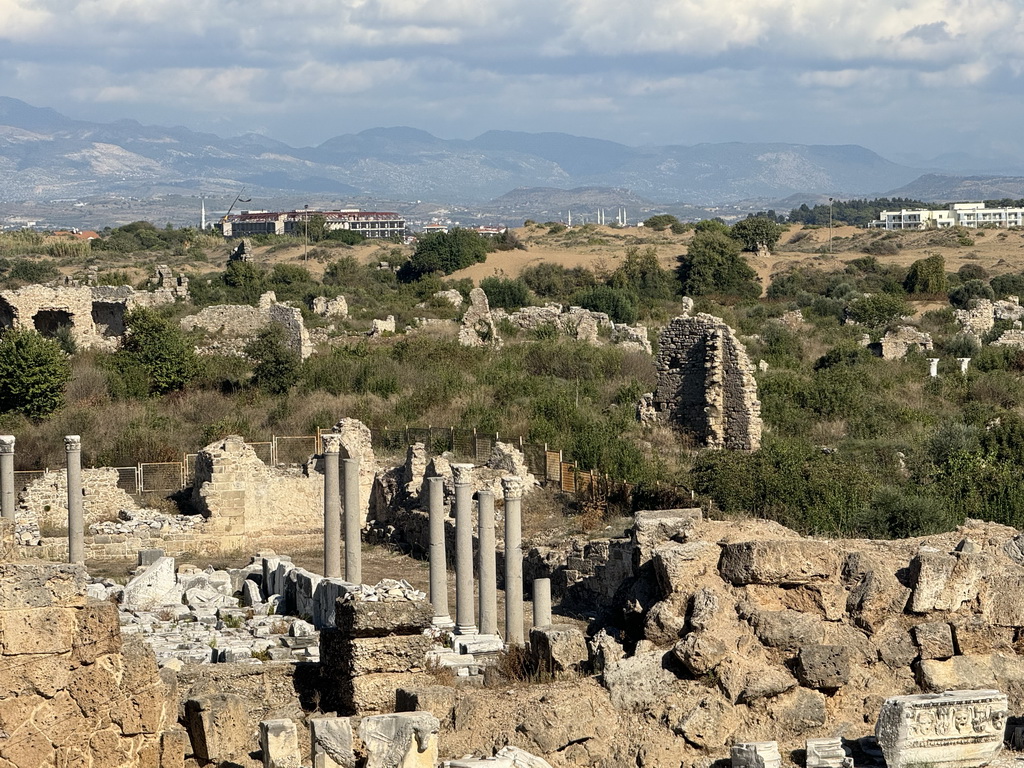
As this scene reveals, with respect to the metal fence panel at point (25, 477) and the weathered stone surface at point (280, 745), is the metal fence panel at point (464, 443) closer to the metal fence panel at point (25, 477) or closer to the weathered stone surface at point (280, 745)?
the metal fence panel at point (25, 477)

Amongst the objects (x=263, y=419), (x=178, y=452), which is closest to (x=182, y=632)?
(x=178, y=452)

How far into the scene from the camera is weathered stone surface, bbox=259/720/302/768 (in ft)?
31.2

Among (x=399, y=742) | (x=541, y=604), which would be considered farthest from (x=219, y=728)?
(x=541, y=604)

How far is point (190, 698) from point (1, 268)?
5525cm

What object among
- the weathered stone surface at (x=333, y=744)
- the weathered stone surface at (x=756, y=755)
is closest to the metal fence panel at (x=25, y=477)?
the weathered stone surface at (x=333, y=744)

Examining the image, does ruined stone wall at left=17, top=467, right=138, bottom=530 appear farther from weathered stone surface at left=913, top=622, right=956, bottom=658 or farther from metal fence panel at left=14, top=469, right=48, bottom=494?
weathered stone surface at left=913, top=622, right=956, bottom=658

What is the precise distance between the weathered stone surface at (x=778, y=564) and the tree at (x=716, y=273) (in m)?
44.9

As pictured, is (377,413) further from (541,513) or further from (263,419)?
(541,513)

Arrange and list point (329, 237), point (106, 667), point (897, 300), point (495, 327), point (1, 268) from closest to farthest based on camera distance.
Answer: point (106, 667) < point (495, 327) < point (897, 300) < point (1, 268) < point (329, 237)

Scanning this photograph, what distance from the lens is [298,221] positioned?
101 m

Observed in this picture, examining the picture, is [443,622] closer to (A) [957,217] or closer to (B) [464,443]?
(B) [464,443]

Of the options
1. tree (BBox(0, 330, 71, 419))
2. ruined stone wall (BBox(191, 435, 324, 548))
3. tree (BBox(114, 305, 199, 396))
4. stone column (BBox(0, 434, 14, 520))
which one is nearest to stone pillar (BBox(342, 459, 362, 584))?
stone column (BBox(0, 434, 14, 520))

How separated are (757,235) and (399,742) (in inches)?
2424

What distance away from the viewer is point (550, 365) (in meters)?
36.9
